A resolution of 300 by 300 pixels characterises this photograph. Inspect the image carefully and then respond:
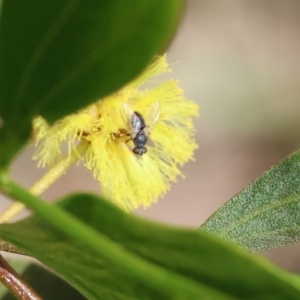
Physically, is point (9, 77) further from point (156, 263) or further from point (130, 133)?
point (130, 133)

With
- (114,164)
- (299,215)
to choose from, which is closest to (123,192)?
(114,164)

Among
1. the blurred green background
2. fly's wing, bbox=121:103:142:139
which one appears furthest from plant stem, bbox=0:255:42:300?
the blurred green background

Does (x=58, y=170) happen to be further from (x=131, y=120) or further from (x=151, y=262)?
(x=151, y=262)

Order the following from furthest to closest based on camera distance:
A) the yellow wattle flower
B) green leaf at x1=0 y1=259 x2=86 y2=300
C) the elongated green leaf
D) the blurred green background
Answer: the blurred green background
green leaf at x1=0 y1=259 x2=86 y2=300
the yellow wattle flower
the elongated green leaf

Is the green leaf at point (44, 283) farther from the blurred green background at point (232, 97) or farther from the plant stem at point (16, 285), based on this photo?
the blurred green background at point (232, 97)

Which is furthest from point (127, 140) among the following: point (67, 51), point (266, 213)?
point (67, 51)

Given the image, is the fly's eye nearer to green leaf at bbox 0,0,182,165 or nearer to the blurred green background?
green leaf at bbox 0,0,182,165
